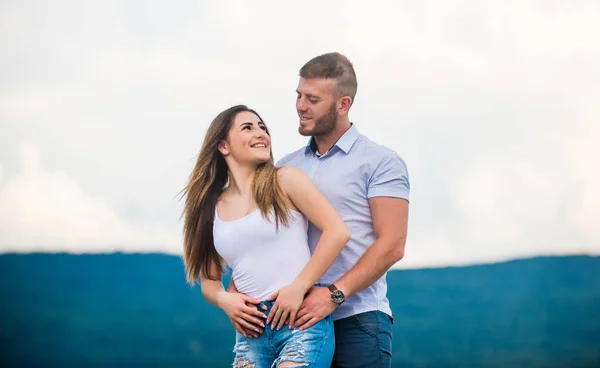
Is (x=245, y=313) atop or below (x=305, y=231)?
below

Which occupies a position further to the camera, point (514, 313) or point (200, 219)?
point (514, 313)

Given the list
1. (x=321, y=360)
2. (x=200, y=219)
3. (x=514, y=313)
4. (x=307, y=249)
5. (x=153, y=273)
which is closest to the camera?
(x=321, y=360)

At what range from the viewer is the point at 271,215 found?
2.18m

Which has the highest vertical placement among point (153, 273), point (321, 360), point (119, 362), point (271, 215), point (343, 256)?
point (271, 215)

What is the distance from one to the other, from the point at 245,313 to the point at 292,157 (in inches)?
28.3

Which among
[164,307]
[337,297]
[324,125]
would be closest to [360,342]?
[337,297]

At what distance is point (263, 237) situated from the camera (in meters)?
2.17

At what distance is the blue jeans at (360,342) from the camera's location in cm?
234

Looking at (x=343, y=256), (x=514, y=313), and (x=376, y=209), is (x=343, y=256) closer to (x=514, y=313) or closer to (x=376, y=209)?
(x=376, y=209)

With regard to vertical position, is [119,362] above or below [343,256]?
below

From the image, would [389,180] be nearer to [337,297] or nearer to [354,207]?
[354,207]

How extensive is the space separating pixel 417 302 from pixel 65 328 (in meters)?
2.89

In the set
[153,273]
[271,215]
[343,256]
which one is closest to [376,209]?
[343,256]

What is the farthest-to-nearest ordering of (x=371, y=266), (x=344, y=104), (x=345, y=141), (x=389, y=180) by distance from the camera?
(x=344, y=104)
(x=345, y=141)
(x=389, y=180)
(x=371, y=266)
